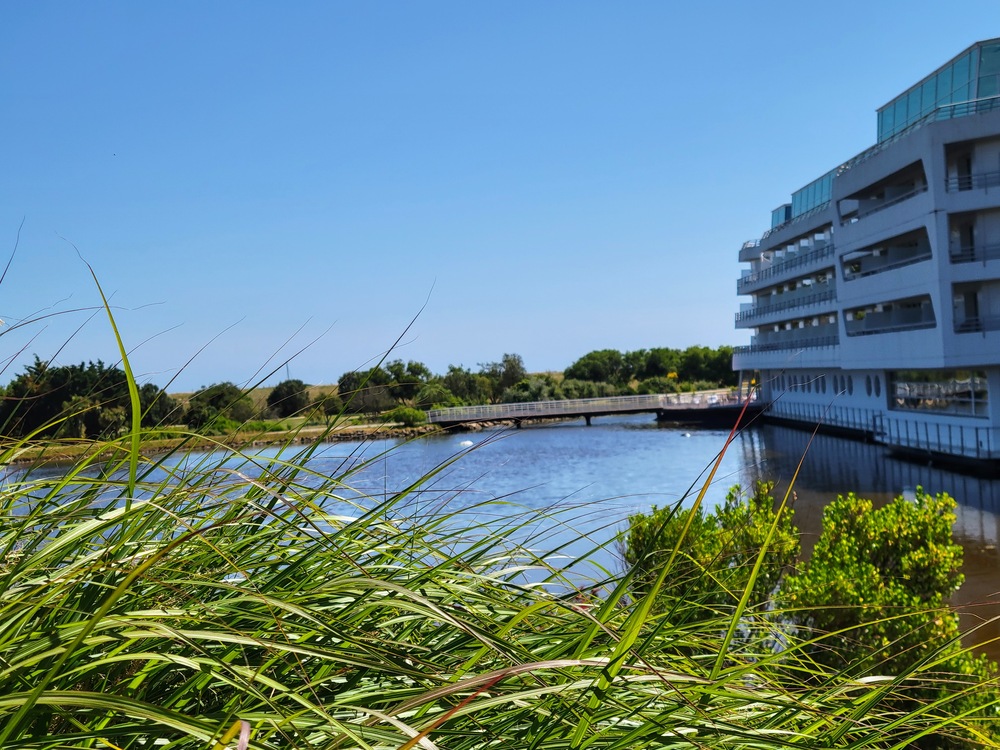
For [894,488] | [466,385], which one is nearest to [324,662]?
[894,488]

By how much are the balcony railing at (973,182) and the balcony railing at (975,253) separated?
1676 mm

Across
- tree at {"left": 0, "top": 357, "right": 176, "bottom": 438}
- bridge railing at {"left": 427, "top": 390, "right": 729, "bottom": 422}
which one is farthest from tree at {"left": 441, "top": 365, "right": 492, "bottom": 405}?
tree at {"left": 0, "top": 357, "right": 176, "bottom": 438}

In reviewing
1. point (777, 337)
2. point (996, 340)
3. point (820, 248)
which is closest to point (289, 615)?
point (996, 340)

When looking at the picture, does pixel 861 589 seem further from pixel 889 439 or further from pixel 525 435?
pixel 525 435

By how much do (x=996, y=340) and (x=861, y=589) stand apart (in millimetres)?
→ 19962

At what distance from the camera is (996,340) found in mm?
23422

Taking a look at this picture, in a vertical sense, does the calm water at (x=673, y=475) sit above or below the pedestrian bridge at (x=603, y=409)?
below

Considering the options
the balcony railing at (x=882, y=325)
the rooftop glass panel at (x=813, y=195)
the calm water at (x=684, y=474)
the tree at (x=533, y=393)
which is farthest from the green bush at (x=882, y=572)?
the tree at (x=533, y=393)

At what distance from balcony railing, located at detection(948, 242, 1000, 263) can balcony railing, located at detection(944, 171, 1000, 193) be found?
66.0 inches

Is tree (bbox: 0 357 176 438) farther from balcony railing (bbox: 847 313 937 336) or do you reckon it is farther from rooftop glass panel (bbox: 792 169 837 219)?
rooftop glass panel (bbox: 792 169 837 219)

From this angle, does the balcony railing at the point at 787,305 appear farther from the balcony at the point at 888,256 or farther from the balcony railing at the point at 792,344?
the balcony at the point at 888,256

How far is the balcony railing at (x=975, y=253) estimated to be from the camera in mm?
23953

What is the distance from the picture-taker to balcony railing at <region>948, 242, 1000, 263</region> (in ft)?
78.6

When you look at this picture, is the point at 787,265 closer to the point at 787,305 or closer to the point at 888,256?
the point at 787,305
